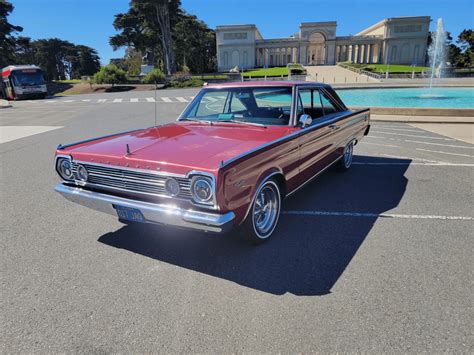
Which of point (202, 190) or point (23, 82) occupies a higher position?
point (23, 82)

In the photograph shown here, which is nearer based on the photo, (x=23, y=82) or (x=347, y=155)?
(x=347, y=155)

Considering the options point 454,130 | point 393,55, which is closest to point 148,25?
point 393,55

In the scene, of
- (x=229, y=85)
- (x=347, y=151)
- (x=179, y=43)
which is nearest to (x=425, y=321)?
(x=229, y=85)

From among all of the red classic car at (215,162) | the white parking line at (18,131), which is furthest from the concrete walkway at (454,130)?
the white parking line at (18,131)

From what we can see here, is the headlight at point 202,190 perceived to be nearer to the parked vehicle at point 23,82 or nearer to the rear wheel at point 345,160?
the rear wheel at point 345,160

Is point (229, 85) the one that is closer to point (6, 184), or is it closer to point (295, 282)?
point (295, 282)

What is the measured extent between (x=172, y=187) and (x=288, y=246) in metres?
1.45

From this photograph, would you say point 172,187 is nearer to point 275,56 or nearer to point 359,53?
point 275,56

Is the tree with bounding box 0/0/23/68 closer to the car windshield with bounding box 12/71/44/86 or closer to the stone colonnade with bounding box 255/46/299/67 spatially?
the car windshield with bounding box 12/71/44/86

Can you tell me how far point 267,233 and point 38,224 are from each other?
291 cm

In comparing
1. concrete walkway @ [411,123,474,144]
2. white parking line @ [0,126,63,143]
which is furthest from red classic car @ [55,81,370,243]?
white parking line @ [0,126,63,143]

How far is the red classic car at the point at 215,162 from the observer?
2.92 meters

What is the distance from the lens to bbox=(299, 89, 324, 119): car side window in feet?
15.5

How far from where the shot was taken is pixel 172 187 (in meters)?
3.02
